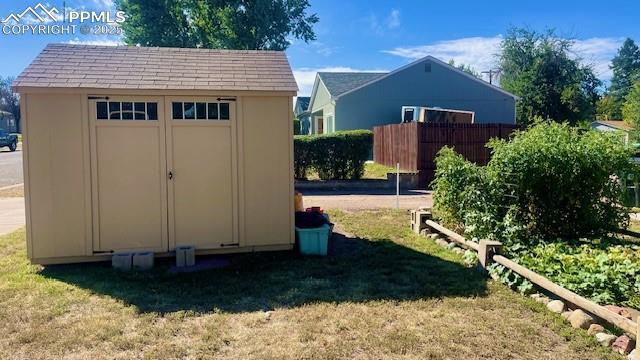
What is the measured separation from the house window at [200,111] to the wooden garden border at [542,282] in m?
3.43

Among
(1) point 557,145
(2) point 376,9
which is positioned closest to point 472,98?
(2) point 376,9

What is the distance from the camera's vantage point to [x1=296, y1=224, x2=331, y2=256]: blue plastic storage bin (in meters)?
6.40

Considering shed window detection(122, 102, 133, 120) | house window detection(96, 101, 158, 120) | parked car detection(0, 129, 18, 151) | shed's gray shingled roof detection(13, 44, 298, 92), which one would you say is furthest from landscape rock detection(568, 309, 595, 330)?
parked car detection(0, 129, 18, 151)

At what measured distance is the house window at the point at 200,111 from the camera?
237 inches

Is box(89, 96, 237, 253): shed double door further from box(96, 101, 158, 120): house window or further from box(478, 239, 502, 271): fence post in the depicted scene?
box(478, 239, 502, 271): fence post

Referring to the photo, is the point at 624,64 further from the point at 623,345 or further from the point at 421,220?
the point at 623,345

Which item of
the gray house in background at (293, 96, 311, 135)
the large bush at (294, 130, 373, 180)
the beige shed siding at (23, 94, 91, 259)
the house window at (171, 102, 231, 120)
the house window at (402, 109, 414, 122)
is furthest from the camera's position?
the gray house in background at (293, 96, 311, 135)

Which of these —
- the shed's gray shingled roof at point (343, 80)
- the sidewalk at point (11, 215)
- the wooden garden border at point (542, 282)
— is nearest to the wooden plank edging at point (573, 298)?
the wooden garden border at point (542, 282)

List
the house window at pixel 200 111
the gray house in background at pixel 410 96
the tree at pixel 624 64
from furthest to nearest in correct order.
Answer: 1. the tree at pixel 624 64
2. the gray house in background at pixel 410 96
3. the house window at pixel 200 111

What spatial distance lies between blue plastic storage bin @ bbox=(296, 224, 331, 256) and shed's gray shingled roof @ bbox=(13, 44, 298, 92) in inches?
73.9

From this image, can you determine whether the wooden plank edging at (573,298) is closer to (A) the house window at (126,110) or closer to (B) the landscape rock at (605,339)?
(B) the landscape rock at (605,339)

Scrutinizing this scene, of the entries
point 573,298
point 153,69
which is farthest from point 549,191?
point 153,69

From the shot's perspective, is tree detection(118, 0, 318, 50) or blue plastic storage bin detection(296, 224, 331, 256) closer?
blue plastic storage bin detection(296, 224, 331, 256)

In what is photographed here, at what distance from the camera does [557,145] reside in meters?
6.43
